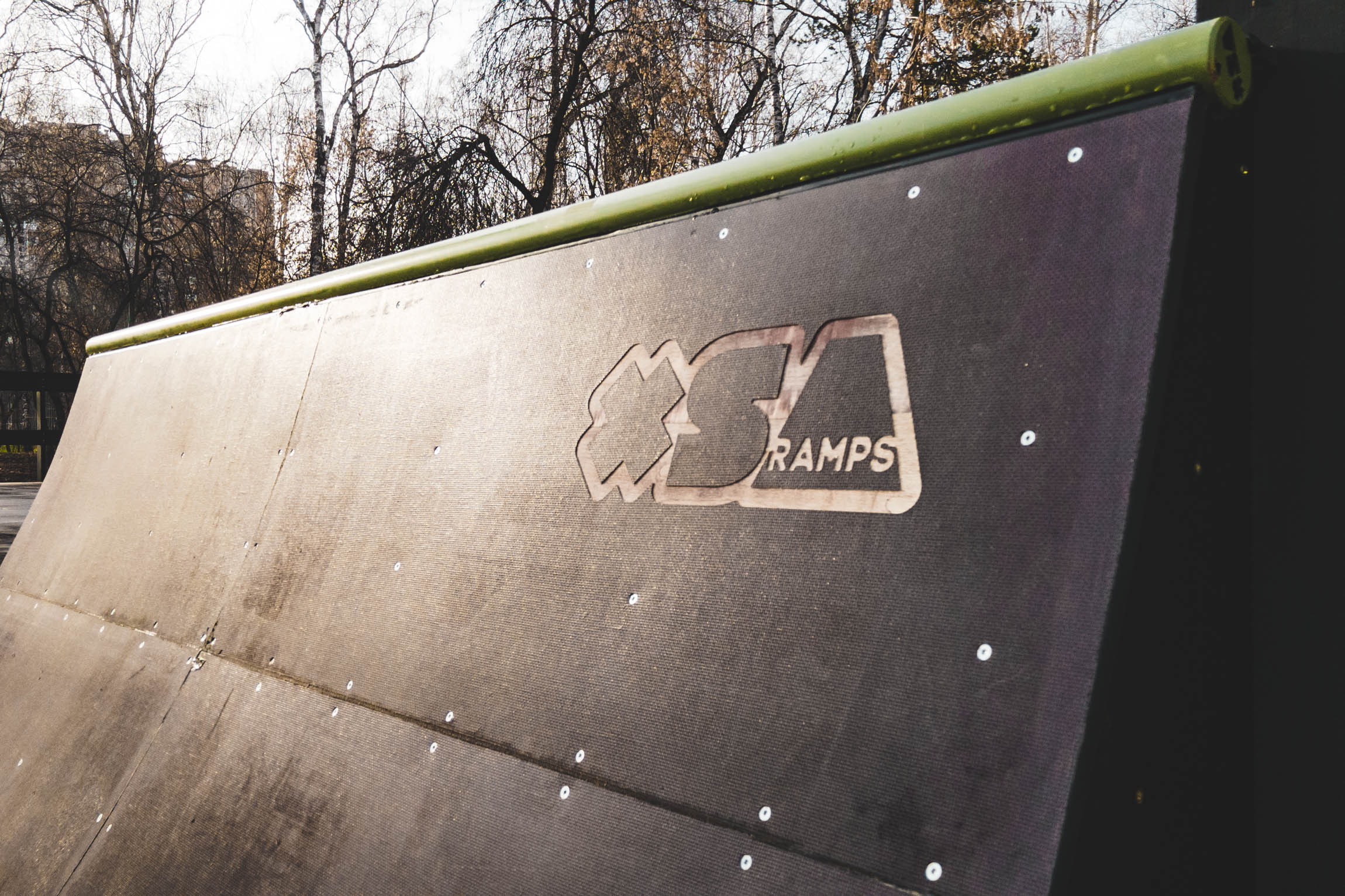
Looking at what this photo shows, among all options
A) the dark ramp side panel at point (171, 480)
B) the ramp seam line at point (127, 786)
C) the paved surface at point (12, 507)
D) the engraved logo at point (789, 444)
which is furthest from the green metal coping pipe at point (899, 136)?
the paved surface at point (12, 507)

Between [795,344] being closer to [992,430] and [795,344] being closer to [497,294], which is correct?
[992,430]

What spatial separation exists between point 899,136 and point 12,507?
32.9 ft

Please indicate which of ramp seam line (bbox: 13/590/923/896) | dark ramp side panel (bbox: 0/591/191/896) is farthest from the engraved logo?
dark ramp side panel (bbox: 0/591/191/896)

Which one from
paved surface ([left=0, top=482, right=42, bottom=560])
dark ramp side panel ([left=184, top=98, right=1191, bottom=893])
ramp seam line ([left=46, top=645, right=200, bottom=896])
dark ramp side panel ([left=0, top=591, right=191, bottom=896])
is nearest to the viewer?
dark ramp side panel ([left=184, top=98, right=1191, bottom=893])

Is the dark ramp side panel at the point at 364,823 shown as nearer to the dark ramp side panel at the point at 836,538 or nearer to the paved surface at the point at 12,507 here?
the dark ramp side panel at the point at 836,538

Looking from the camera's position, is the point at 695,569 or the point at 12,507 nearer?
the point at 695,569

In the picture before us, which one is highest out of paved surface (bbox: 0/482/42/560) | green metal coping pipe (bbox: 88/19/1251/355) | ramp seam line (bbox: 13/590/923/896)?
green metal coping pipe (bbox: 88/19/1251/355)

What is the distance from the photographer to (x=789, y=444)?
43.8 inches

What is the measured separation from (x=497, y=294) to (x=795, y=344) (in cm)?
76

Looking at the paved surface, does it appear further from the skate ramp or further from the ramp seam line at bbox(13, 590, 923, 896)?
the skate ramp

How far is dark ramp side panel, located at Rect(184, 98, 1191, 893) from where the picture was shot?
0.84 m

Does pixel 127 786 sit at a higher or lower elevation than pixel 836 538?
lower

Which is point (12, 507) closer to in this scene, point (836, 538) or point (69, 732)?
A: point (69, 732)

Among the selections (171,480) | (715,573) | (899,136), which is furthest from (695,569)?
(171,480)
